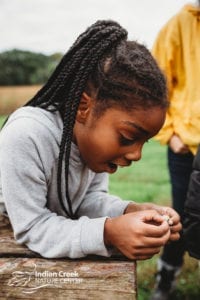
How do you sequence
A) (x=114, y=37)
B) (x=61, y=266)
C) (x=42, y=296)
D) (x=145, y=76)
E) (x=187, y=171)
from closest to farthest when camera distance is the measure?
1. (x=42, y=296)
2. (x=61, y=266)
3. (x=145, y=76)
4. (x=114, y=37)
5. (x=187, y=171)

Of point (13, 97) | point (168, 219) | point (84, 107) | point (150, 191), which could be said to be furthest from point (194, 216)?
point (13, 97)

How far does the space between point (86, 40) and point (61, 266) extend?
93 cm

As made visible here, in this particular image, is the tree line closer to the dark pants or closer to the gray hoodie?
the dark pants

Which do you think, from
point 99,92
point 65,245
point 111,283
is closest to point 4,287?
point 65,245

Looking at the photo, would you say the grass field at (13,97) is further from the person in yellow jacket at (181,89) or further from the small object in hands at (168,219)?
the small object in hands at (168,219)

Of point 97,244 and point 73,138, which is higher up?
point 73,138

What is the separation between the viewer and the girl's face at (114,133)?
5.57 ft

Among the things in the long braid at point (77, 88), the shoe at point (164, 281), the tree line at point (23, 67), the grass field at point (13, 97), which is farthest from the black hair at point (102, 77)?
the tree line at point (23, 67)

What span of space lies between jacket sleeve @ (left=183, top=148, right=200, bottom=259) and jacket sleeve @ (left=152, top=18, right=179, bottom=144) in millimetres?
781

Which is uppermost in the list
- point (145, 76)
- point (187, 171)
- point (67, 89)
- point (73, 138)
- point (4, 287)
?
point (145, 76)

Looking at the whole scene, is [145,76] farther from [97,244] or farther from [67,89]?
[97,244]

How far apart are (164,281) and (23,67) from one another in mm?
39843

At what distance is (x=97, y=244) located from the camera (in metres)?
1.61

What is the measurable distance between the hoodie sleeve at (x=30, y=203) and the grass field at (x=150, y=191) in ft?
6.36
